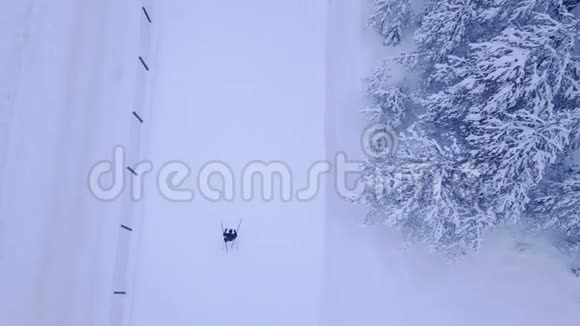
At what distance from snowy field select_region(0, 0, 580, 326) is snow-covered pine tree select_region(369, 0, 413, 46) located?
A: 337 mm

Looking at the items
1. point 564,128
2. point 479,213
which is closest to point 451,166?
point 479,213

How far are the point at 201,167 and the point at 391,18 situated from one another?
407 cm

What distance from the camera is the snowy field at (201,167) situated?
6246 mm

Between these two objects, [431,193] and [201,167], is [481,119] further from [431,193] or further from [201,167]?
[201,167]

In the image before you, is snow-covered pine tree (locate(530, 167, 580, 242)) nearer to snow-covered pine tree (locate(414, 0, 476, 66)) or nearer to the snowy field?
the snowy field

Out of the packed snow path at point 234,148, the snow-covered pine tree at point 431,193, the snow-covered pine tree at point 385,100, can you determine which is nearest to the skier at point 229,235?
the packed snow path at point 234,148

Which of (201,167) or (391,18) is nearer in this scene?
(201,167)

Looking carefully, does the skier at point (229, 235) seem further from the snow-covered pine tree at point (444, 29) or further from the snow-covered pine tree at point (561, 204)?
the snow-covered pine tree at point (561, 204)

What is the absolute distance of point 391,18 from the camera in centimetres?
751

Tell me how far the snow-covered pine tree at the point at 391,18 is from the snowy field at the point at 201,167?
1.10 ft

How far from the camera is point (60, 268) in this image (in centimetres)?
614

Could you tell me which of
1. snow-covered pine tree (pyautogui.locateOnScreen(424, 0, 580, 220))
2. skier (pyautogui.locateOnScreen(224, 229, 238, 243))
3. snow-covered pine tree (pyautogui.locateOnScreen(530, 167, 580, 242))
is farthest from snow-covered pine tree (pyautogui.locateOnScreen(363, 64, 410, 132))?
skier (pyautogui.locateOnScreen(224, 229, 238, 243))

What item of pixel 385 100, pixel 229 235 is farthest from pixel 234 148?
pixel 385 100

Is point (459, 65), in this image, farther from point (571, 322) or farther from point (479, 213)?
point (571, 322)
